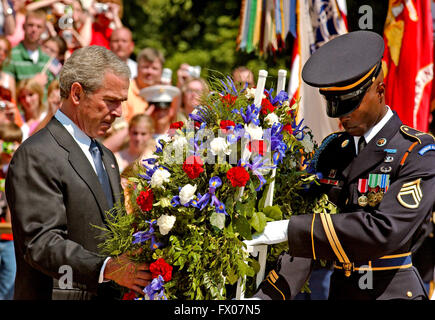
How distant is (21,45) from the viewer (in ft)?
24.1

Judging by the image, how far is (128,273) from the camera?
306cm

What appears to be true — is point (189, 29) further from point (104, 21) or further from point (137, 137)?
point (137, 137)

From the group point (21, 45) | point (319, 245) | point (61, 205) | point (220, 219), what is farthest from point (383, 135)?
point (21, 45)

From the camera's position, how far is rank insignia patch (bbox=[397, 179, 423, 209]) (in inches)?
118

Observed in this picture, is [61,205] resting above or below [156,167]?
below

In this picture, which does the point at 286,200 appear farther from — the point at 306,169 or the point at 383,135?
the point at 383,135

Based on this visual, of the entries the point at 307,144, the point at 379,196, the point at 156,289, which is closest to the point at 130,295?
the point at 156,289

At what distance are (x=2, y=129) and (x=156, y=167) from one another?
11.4 ft

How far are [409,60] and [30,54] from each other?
174 inches

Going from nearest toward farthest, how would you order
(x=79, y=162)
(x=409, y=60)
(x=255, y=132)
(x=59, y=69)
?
(x=255, y=132), (x=79, y=162), (x=409, y=60), (x=59, y=69)

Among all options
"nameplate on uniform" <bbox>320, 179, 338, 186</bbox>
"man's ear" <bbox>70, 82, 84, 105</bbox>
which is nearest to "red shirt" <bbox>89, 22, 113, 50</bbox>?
"man's ear" <bbox>70, 82, 84, 105</bbox>

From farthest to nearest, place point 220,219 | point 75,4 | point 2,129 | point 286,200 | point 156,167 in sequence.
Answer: point 75,4, point 2,129, point 286,200, point 156,167, point 220,219

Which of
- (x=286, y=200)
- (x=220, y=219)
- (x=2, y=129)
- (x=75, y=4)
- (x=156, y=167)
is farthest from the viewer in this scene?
(x=75, y=4)

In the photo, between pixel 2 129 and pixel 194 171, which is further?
pixel 2 129
